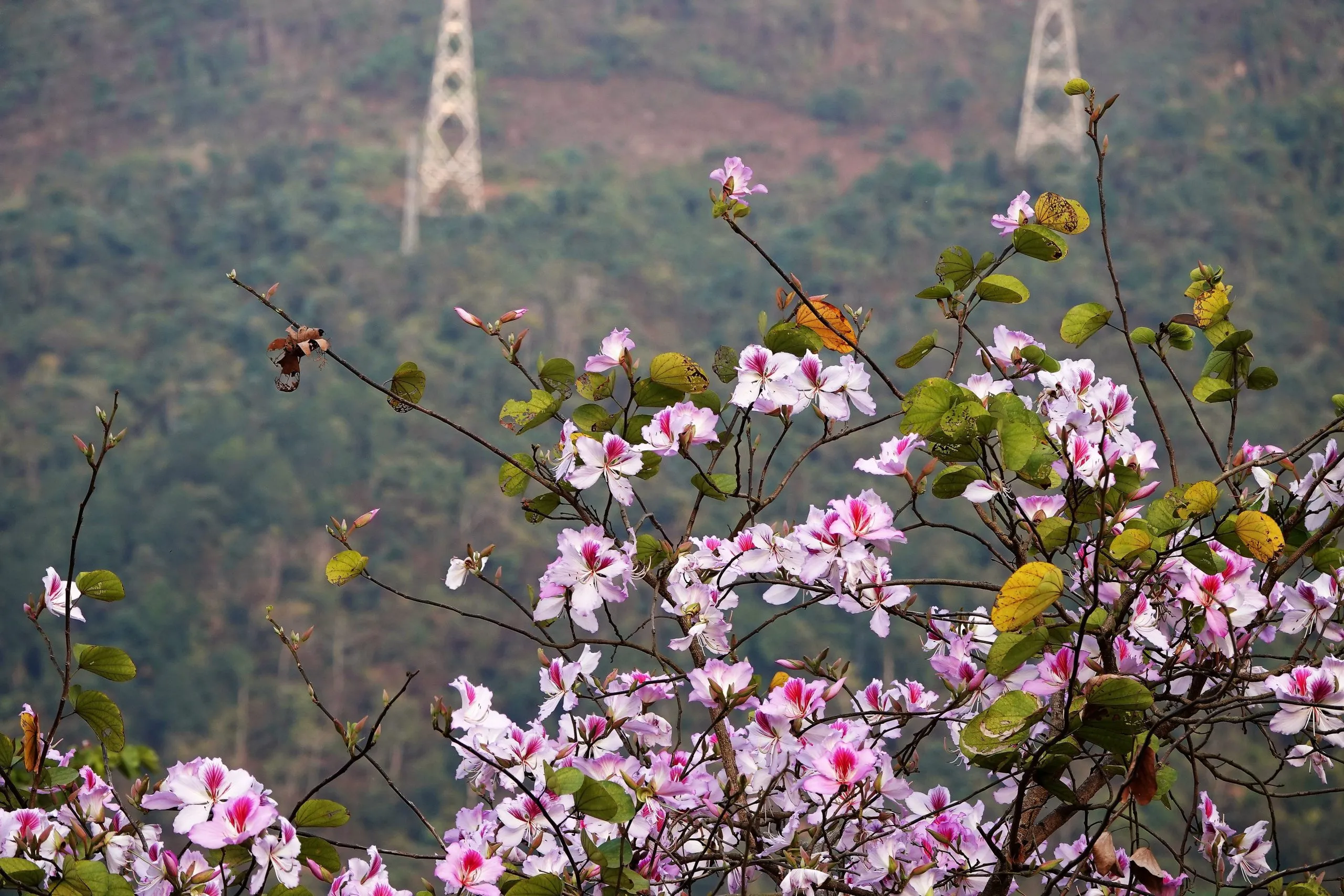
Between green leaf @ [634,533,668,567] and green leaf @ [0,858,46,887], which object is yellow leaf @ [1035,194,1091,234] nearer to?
green leaf @ [634,533,668,567]

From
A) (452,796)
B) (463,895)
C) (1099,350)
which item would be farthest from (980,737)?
(1099,350)

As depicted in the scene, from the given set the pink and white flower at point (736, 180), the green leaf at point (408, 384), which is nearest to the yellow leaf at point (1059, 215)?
the pink and white flower at point (736, 180)

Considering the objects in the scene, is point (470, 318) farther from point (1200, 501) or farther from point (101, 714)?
point (1200, 501)

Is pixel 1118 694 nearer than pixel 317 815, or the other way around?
pixel 1118 694

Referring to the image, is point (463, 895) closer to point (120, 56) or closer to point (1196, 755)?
point (1196, 755)

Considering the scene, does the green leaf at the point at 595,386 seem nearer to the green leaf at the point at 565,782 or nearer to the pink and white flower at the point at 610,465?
the pink and white flower at the point at 610,465

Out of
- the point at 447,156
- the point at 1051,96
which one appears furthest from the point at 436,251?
the point at 1051,96
